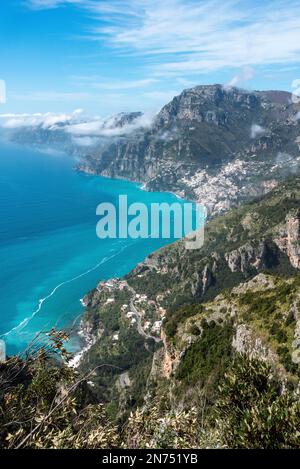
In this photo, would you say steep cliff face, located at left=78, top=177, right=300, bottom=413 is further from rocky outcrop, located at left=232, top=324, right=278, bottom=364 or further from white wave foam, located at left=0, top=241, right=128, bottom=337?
A: white wave foam, located at left=0, top=241, right=128, bottom=337

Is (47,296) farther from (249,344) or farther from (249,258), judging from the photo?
(249,344)

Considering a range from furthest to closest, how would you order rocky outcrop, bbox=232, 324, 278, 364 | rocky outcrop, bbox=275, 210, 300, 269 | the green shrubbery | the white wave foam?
rocky outcrop, bbox=275, 210, 300, 269 < the white wave foam < the green shrubbery < rocky outcrop, bbox=232, 324, 278, 364

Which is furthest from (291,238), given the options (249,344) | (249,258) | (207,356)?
(249,344)

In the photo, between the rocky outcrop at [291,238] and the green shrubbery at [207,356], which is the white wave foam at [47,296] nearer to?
the rocky outcrop at [291,238]

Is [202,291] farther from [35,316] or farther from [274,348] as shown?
[274,348]

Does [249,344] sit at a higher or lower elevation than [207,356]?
higher

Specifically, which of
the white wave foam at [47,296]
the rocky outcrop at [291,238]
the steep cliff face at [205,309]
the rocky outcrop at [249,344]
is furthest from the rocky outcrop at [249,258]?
the rocky outcrop at [249,344]

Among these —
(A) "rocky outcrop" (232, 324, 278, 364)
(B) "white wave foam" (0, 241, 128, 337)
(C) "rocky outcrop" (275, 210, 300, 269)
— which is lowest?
(B) "white wave foam" (0, 241, 128, 337)

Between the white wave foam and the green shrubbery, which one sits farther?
the white wave foam

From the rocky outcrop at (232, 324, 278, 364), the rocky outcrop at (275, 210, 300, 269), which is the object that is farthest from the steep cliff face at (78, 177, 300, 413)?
the rocky outcrop at (275, 210, 300, 269)

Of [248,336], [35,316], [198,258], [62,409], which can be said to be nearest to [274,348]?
[248,336]

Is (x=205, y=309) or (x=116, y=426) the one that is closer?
(x=116, y=426)

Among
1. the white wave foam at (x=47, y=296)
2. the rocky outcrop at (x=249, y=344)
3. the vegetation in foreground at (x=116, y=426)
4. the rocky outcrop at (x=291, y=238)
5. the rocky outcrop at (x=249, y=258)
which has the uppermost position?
the vegetation in foreground at (x=116, y=426)
